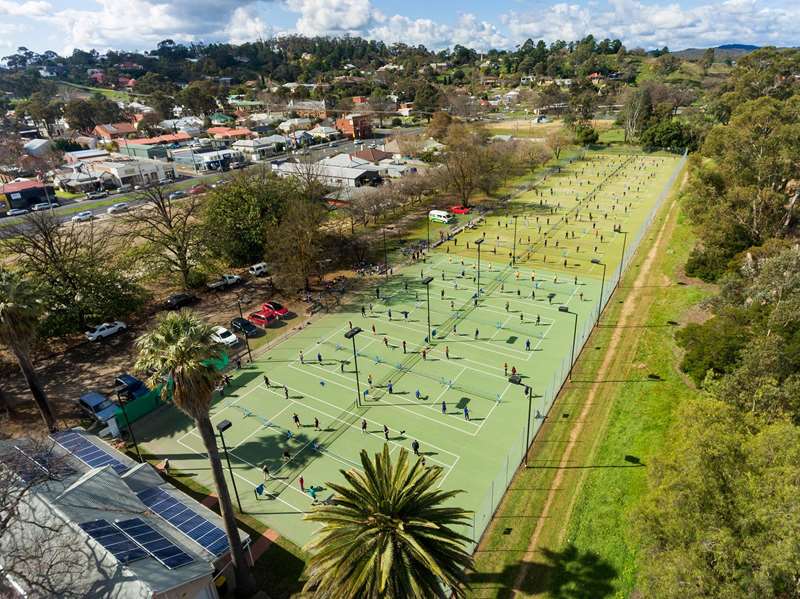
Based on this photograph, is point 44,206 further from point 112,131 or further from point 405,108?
point 405,108

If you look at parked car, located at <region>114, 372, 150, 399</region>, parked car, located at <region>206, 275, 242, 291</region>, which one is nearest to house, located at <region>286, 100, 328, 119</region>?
parked car, located at <region>206, 275, 242, 291</region>

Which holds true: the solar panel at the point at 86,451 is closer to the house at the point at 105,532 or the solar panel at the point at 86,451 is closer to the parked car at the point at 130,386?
the house at the point at 105,532

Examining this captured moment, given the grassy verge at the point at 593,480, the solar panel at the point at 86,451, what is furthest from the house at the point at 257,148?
the grassy verge at the point at 593,480

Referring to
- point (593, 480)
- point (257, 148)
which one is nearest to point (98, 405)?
point (593, 480)

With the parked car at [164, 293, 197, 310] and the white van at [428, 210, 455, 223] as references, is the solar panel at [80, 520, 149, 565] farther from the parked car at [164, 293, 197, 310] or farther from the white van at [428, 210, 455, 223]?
the white van at [428, 210, 455, 223]

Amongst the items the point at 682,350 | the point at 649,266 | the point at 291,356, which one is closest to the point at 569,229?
the point at 649,266

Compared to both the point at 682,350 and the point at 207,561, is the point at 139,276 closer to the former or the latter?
the point at 207,561
